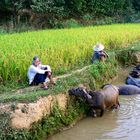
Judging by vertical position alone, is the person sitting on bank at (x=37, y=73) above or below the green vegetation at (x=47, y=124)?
above

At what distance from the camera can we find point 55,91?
260 inches

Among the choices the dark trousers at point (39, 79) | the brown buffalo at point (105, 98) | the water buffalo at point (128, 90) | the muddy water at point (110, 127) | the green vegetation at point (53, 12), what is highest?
the green vegetation at point (53, 12)

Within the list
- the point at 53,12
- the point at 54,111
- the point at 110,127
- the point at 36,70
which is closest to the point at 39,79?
the point at 36,70

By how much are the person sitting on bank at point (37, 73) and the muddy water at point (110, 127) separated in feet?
3.48

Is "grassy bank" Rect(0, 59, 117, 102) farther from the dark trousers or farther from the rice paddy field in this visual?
the rice paddy field

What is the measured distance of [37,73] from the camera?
23.6 feet

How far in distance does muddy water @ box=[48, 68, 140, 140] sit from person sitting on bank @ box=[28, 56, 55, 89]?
1061 millimetres

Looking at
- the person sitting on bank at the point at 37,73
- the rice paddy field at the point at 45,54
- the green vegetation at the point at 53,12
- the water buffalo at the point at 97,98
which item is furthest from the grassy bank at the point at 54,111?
the green vegetation at the point at 53,12

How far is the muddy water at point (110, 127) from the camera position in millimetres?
6219

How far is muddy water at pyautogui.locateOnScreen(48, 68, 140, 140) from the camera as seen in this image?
6219 millimetres

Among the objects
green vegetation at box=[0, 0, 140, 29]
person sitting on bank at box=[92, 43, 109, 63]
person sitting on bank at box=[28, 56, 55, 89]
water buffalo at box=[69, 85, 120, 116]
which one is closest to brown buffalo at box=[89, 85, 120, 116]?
water buffalo at box=[69, 85, 120, 116]

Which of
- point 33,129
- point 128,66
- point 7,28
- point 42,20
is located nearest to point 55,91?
point 33,129

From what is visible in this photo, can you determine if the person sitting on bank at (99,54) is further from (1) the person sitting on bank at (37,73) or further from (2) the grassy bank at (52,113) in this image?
(1) the person sitting on bank at (37,73)

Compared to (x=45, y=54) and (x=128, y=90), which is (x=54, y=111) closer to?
(x=45, y=54)
